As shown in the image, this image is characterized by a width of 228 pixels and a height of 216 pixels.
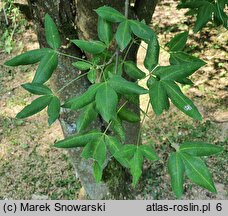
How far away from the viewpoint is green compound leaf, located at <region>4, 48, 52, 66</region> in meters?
1.30

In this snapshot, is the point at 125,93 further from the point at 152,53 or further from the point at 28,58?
the point at 28,58

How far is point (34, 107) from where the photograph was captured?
4.25ft

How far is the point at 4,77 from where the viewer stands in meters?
→ 4.08

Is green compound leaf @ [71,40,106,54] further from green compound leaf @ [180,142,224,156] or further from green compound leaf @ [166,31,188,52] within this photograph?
green compound leaf @ [180,142,224,156]

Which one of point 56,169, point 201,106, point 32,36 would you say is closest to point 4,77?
point 32,36

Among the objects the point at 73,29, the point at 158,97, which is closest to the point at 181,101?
the point at 158,97

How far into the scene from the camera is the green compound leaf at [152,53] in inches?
49.3

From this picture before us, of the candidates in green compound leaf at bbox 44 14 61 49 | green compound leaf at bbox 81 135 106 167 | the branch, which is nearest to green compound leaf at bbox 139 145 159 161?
green compound leaf at bbox 81 135 106 167

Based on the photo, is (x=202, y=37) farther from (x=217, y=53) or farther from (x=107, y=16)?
(x=107, y=16)

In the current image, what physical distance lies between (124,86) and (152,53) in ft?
0.64

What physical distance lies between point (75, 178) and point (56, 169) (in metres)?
0.19

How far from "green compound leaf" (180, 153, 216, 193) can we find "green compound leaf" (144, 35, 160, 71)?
30 cm

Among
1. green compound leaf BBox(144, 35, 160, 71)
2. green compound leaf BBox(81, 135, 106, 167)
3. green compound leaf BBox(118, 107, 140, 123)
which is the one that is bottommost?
green compound leaf BBox(81, 135, 106, 167)

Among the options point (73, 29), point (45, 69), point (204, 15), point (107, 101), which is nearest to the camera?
point (107, 101)
